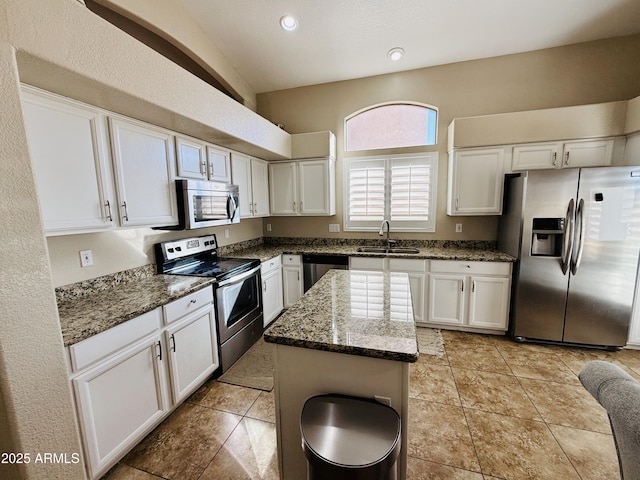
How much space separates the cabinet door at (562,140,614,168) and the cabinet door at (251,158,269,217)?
11.4 ft

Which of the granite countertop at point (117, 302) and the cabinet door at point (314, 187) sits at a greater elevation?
the cabinet door at point (314, 187)

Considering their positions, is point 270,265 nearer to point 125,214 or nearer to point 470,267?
point 125,214

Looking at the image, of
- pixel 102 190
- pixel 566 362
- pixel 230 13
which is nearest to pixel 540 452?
pixel 566 362

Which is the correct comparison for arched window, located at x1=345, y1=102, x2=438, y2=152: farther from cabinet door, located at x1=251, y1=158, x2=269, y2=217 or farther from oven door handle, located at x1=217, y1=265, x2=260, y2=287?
oven door handle, located at x1=217, y1=265, x2=260, y2=287

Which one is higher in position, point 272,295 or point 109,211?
point 109,211

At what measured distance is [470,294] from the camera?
2996mm

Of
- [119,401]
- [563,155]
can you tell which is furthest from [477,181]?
[119,401]

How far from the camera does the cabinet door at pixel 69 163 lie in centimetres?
138

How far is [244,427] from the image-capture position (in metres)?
1.84

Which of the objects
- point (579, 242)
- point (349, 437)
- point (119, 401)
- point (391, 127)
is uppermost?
point (391, 127)

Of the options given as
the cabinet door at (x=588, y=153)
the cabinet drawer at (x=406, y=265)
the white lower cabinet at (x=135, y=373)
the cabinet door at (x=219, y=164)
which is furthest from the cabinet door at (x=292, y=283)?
the cabinet door at (x=588, y=153)

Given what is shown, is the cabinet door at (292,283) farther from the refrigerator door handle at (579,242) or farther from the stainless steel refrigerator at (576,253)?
the refrigerator door handle at (579,242)

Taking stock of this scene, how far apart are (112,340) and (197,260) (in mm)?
1453

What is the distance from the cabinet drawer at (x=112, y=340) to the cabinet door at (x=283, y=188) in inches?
90.8
